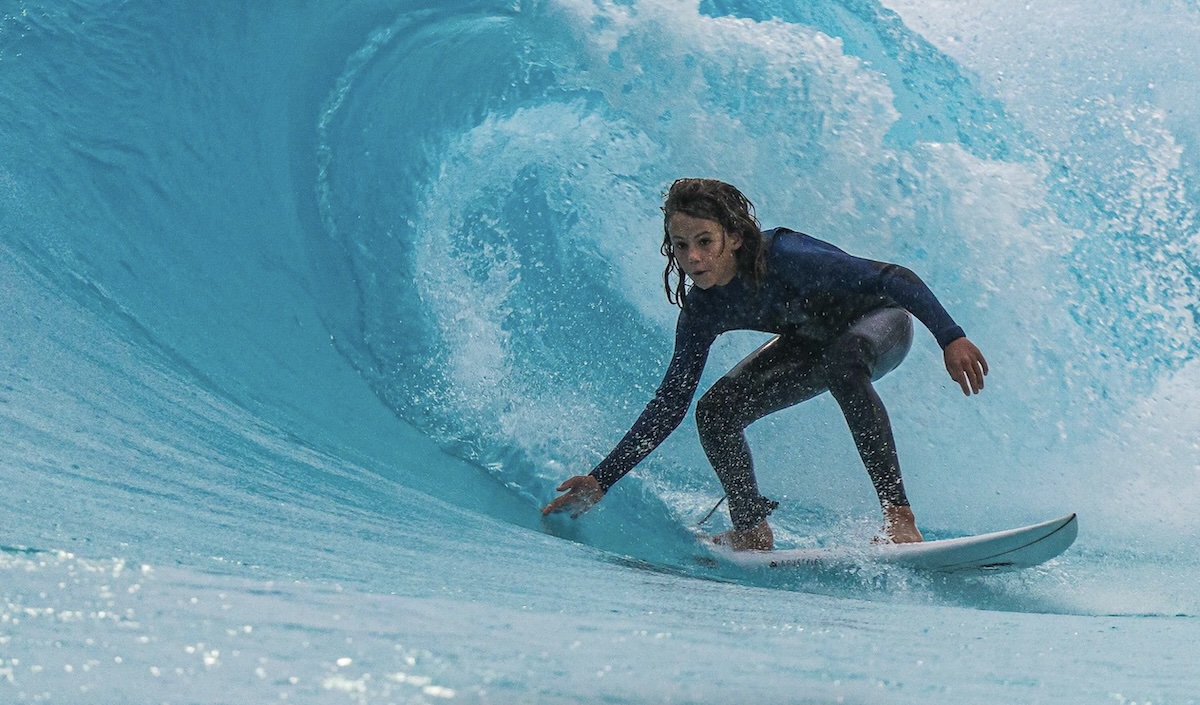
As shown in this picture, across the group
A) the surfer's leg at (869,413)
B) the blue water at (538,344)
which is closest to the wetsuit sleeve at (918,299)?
the surfer's leg at (869,413)

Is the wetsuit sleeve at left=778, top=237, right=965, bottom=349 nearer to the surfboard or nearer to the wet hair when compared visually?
the wet hair

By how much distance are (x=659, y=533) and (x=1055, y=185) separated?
245cm

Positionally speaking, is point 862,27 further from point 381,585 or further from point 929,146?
point 381,585

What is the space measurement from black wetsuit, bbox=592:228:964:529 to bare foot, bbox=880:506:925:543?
0.08 ft

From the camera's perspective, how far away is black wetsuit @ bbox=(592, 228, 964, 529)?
236 cm

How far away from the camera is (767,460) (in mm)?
3281

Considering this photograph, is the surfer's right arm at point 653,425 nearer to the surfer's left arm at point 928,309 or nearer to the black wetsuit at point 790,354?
the black wetsuit at point 790,354

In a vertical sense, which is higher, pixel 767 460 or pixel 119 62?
pixel 119 62

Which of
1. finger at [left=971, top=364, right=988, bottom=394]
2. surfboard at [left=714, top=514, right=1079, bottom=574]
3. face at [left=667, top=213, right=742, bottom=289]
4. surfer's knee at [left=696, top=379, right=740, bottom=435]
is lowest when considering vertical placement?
surfboard at [left=714, top=514, right=1079, bottom=574]

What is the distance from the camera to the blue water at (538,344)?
3.94ft

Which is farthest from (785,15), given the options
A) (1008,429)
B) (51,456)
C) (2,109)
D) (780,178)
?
(51,456)

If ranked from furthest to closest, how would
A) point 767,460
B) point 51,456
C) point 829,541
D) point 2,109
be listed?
point 2,109
point 767,460
point 829,541
point 51,456

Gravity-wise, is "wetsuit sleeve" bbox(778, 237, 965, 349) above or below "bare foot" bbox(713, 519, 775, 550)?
above

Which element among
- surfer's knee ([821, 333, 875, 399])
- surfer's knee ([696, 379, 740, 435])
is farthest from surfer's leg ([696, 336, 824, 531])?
surfer's knee ([821, 333, 875, 399])
